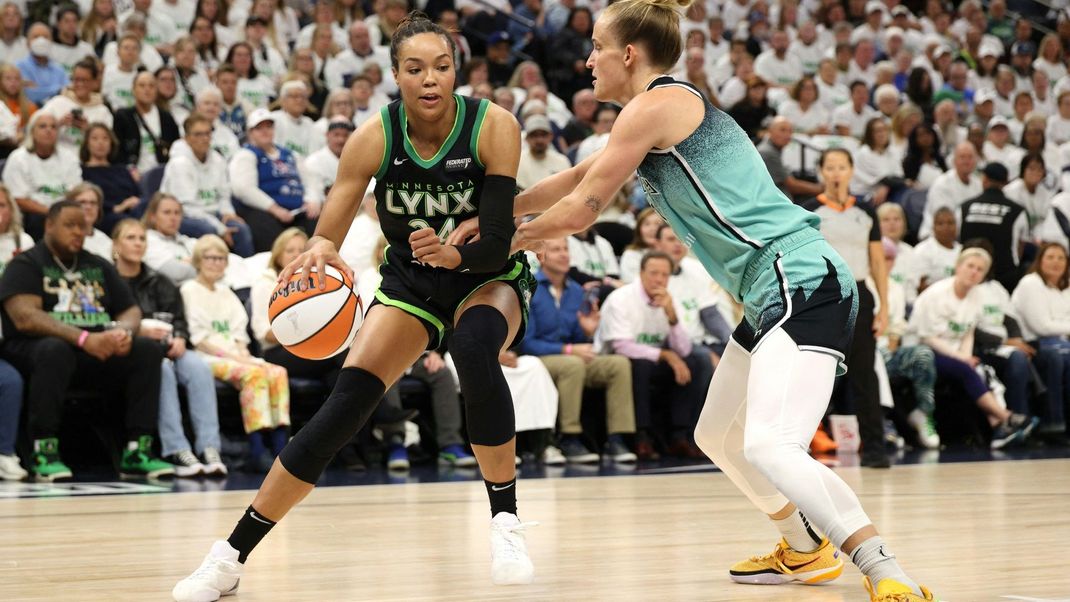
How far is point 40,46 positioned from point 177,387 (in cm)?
430

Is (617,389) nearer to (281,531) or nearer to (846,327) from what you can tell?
(281,531)

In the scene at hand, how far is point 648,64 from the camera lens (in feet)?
12.2

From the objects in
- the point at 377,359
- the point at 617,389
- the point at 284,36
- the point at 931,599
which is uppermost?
the point at 284,36

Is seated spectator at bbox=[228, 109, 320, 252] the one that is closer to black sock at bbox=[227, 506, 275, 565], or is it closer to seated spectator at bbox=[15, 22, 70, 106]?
seated spectator at bbox=[15, 22, 70, 106]

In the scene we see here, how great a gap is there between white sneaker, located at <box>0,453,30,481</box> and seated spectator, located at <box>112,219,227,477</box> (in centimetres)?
83

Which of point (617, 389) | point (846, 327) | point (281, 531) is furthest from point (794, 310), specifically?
point (617, 389)

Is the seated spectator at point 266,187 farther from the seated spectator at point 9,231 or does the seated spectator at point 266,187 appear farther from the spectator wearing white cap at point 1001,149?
the spectator wearing white cap at point 1001,149

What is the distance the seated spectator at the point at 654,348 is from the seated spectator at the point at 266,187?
8.18ft

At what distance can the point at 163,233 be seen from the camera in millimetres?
9008

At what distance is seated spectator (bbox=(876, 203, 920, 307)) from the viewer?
1103cm

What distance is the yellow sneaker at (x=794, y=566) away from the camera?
4031 millimetres

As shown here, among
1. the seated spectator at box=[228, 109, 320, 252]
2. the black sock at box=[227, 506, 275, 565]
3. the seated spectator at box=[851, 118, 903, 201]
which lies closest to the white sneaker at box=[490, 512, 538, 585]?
the black sock at box=[227, 506, 275, 565]

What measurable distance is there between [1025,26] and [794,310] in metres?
16.6

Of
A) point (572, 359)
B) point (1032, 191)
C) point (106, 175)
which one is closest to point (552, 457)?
point (572, 359)
